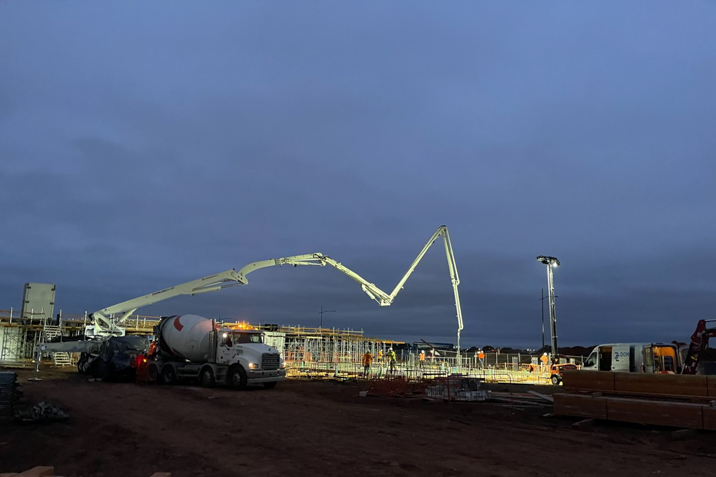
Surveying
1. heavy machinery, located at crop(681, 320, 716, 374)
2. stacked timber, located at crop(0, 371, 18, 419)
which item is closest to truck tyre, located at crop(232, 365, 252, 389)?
stacked timber, located at crop(0, 371, 18, 419)

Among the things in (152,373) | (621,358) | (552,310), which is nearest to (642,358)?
(621,358)

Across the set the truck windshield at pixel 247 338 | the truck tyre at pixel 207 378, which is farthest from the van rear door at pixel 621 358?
the truck tyre at pixel 207 378

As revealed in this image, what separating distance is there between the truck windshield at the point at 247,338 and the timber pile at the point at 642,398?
595 inches

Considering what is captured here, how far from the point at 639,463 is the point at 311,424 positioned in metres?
7.93

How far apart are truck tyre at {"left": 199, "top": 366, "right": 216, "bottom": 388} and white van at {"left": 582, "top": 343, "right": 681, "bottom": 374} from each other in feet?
58.9

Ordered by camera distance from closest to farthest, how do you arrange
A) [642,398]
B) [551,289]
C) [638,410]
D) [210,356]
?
1. [638,410]
2. [642,398]
3. [210,356]
4. [551,289]

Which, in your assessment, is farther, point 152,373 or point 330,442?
point 152,373

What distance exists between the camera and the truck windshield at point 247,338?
26.7 m

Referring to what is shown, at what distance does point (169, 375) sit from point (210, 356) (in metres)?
2.55

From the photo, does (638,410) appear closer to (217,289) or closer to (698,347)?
(698,347)

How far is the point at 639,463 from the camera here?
10.8 metres

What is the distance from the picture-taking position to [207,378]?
26.5 meters

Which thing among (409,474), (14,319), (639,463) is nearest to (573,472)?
(639,463)

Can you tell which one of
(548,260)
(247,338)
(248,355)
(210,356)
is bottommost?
(210,356)
